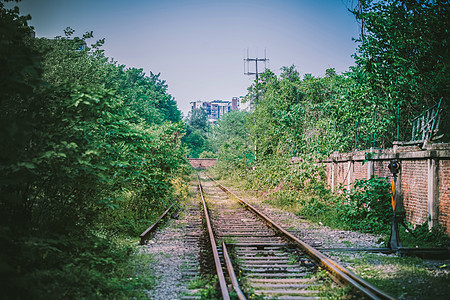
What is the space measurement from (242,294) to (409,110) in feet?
36.5

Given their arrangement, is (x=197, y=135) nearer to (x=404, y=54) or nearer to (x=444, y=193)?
(x=404, y=54)

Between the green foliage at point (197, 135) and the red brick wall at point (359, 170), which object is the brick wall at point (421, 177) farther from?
the green foliage at point (197, 135)

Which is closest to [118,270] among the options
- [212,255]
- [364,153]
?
[212,255]

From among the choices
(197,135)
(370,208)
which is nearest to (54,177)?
(370,208)

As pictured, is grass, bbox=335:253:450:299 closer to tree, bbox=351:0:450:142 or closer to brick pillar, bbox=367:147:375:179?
brick pillar, bbox=367:147:375:179

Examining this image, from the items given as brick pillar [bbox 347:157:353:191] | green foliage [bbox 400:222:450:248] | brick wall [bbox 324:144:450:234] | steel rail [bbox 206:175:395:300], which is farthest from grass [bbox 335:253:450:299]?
brick pillar [bbox 347:157:353:191]

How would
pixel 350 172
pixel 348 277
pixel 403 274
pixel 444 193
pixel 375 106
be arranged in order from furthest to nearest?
pixel 350 172 < pixel 375 106 < pixel 444 193 < pixel 403 274 < pixel 348 277

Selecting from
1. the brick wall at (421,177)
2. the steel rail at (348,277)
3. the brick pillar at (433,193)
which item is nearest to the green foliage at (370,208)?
the brick wall at (421,177)

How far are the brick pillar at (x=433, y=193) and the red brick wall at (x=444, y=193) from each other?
8 centimetres

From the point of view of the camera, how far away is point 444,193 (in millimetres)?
7434

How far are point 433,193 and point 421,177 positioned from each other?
66 centimetres

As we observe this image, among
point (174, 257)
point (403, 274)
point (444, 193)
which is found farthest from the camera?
point (444, 193)

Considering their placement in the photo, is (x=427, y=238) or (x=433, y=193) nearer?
(x=427, y=238)

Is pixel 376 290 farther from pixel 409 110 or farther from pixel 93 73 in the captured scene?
pixel 93 73
